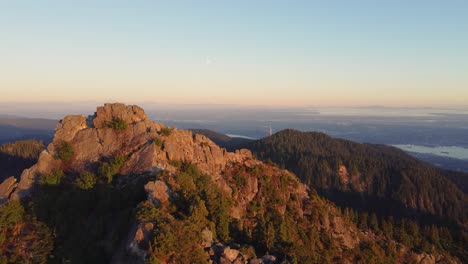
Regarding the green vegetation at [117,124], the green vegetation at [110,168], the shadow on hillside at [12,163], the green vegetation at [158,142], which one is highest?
the green vegetation at [117,124]

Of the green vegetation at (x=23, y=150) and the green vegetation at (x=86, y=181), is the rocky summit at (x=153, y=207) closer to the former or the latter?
the green vegetation at (x=86, y=181)

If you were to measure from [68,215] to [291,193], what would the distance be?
36.0 metres

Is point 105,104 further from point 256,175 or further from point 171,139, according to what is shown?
point 256,175

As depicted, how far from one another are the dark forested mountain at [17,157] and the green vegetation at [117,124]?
9024 centimetres

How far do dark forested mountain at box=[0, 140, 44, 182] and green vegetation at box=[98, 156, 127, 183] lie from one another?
9595 cm

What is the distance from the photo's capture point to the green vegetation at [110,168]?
38.4m

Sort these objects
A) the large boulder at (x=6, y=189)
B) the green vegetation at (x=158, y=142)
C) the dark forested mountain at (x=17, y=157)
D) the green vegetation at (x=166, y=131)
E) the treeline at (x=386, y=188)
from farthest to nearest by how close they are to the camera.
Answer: the treeline at (x=386, y=188) < the dark forested mountain at (x=17, y=157) < the green vegetation at (x=166, y=131) < the green vegetation at (x=158, y=142) < the large boulder at (x=6, y=189)

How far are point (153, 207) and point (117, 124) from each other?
2058 cm

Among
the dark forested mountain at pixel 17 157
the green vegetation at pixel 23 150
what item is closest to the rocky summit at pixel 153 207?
the dark forested mountain at pixel 17 157

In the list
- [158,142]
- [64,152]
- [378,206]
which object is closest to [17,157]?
[64,152]

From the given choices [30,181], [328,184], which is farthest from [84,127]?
[328,184]

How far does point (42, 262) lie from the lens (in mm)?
28797

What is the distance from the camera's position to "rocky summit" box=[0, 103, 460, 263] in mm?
26677

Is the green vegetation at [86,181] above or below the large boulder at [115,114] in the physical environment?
below
